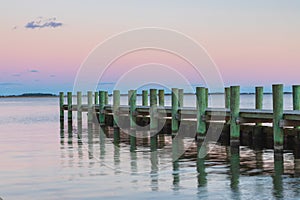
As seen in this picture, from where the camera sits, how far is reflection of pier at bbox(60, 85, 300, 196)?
609 inches

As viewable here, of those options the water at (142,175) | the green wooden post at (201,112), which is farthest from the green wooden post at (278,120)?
the green wooden post at (201,112)

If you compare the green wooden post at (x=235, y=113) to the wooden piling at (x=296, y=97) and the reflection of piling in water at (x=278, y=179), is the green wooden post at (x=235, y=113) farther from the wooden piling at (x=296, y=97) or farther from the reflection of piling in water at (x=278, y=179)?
the reflection of piling in water at (x=278, y=179)

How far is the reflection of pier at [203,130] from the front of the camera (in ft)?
50.8

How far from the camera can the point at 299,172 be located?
13.9 metres

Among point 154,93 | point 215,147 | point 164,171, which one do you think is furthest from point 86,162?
point 154,93

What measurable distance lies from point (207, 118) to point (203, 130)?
531 millimetres

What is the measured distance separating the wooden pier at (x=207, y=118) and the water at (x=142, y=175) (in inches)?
32.5

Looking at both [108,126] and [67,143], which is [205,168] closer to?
[67,143]

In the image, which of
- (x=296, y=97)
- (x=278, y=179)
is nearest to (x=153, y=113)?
(x=296, y=97)

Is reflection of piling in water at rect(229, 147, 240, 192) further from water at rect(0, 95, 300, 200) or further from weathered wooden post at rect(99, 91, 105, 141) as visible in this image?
weathered wooden post at rect(99, 91, 105, 141)

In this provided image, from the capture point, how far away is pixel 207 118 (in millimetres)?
20453

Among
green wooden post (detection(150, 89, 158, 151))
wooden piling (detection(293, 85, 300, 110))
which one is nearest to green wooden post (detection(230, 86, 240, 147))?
wooden piling (detection(293, 85, 300, 110))

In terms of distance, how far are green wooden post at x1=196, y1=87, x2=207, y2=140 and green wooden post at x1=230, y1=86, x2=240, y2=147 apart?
1.95m

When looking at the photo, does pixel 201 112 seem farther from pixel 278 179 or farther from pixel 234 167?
pixel 278 179
